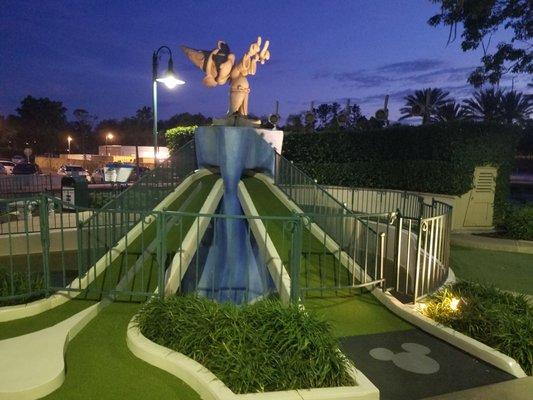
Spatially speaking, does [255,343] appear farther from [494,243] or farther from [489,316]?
[494,243]

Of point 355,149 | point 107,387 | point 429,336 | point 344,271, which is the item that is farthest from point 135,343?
point 355,149

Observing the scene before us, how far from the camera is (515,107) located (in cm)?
4997

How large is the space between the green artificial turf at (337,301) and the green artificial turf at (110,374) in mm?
1806

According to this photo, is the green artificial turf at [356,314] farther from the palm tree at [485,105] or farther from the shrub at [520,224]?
the palm tree at [485,105]

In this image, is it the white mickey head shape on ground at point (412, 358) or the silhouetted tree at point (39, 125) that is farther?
the silhouetted tree at point (39, 125)

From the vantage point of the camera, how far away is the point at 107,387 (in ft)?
12.0

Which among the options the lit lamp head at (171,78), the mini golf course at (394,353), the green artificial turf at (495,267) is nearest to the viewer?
the mini golf course at (394,353)

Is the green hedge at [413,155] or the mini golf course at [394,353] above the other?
the green hedge at [413,155]

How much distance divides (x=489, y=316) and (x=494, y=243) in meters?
7.39

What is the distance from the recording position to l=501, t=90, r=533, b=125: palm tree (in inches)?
1964

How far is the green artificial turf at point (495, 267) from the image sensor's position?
8.02 metres

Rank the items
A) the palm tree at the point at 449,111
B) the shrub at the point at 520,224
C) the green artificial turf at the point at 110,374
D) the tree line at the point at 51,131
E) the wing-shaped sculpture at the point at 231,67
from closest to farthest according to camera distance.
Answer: the green artificial turf at the point at 110,374
the shrub at the point at 520,224
the wing-shaped sculpture at the point at 231,67
the palm tree at the point at 449,111
the tree line at the point at 51,131

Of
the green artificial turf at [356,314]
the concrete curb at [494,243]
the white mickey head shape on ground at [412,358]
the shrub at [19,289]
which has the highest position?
the shrub at [19,289]

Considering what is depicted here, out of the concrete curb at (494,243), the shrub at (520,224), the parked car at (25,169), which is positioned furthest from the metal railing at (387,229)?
the parked car at (25,169)
